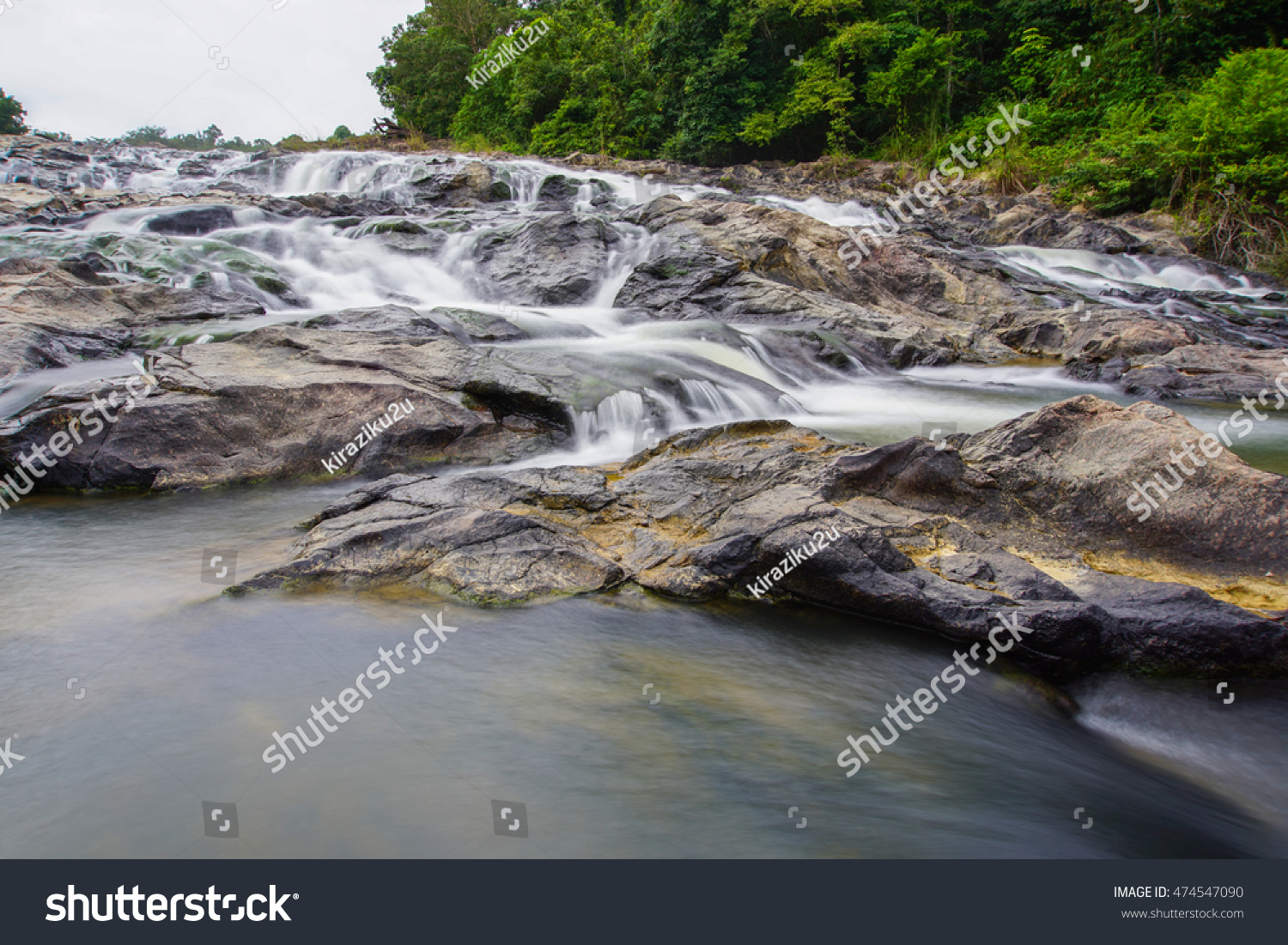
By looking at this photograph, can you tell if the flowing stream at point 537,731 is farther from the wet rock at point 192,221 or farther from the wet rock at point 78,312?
the wet rock at point 192,221

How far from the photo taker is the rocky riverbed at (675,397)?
4.16 meters

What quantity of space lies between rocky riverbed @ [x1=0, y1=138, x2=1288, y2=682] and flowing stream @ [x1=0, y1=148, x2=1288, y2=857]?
328 millimetres

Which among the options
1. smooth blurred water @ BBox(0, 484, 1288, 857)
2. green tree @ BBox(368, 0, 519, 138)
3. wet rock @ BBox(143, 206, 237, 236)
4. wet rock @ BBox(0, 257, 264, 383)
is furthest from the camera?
green tree @ BBox(368, 0, 519, 138)

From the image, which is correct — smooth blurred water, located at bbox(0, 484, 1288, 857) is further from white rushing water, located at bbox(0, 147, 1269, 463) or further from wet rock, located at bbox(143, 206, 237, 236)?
wet rock, located at bbox(143, 206, 237, 236)

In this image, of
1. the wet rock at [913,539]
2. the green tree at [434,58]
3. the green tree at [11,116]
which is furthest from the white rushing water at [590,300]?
the green tree at [434,58]

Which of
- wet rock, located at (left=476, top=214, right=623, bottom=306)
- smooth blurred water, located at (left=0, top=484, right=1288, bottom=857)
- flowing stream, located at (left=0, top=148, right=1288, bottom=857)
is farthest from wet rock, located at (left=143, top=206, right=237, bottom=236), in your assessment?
smooth blurred water, located at (left=0, top=484, right=1288, bottom=857)

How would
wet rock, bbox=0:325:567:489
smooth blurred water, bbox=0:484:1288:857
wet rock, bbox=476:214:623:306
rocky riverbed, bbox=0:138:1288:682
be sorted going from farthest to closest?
wet rock, bbox=476:214:623:306 → wet rock, bbox=0:325:567:489 → rocky riverbed, bbox=0:138:1288:682 → smooth blurred water, bbox=0:484:1288:857

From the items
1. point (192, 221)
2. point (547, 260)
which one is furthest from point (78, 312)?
point (547, 260)

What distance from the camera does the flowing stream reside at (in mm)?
2602

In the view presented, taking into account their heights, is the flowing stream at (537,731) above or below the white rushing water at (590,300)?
below

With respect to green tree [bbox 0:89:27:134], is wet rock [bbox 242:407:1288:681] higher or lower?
lower

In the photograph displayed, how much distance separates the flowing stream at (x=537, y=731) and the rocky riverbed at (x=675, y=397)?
328 millimetres

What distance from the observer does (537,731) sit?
3168 mm
